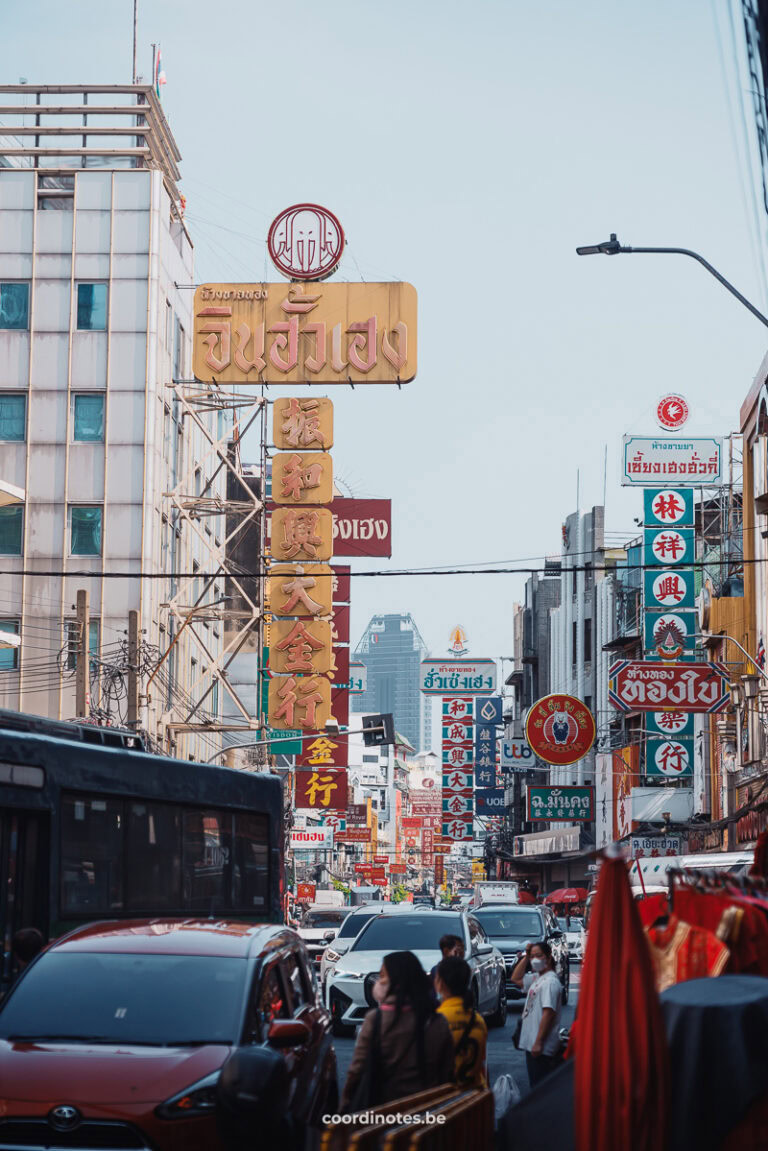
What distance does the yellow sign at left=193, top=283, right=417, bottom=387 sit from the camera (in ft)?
154

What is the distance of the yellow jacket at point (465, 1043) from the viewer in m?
8.59

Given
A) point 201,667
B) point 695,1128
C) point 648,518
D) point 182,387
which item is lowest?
point 695,1128

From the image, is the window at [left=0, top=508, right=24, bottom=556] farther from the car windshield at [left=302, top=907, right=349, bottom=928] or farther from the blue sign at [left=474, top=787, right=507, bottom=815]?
the blue sign at [left=474, top=787, right=507, bottom=815]

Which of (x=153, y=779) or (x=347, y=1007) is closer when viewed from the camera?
(x=153, y=779)

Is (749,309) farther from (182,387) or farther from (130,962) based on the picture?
(182,387)

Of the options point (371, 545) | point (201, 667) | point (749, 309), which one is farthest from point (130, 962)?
point (371, 545)

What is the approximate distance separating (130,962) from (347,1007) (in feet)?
38.1

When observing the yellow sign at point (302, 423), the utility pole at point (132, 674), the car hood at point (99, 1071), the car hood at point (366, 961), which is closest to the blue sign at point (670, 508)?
the yellow sign at point (302, 423)

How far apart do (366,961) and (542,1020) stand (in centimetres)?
833

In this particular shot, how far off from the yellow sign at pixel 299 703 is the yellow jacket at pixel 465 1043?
36.2 metres

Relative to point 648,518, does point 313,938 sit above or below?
below

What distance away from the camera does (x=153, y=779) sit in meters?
17.4

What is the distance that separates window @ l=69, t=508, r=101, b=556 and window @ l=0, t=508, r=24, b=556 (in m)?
1.74

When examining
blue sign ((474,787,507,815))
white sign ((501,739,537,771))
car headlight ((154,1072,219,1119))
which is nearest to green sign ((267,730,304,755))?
white sign ((501,739,537,771))
